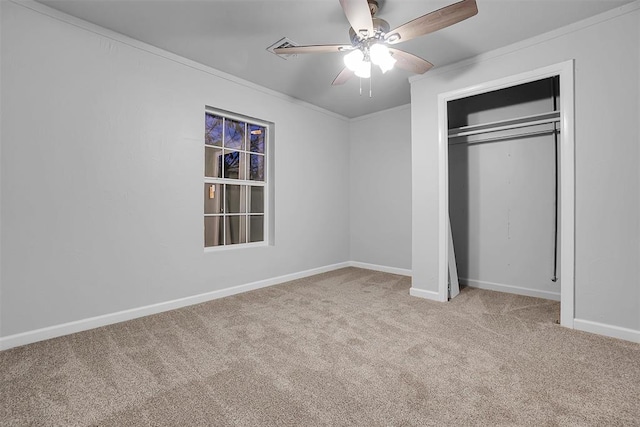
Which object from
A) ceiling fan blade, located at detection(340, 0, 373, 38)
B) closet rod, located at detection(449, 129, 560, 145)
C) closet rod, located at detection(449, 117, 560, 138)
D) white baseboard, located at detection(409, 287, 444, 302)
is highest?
ceiling fan blade, located at detection(340, 0, 373, 38)

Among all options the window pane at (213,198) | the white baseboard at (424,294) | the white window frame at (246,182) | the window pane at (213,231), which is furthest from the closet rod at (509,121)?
the window pane at (213,231)


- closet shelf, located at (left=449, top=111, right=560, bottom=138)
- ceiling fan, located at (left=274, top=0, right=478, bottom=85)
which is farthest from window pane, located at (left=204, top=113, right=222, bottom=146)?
closet shelf, located at (left=449, top=111, right=560, bottom=138)

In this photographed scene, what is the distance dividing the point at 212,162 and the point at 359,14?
7.84 ft

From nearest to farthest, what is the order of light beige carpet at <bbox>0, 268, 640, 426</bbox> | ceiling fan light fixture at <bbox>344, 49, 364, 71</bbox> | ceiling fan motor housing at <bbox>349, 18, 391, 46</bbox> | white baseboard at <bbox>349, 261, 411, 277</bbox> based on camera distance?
light beige carpet at <bbox>0, 268, 640, 426</bbox>
ceiling fan motor housing at <bbox>349, 18, 391, 46</bbox>
ceiling fan light fixture at <bbox>344, 49, 364, 71</bbox>
white baseboard at <bbox>349, 261, 411, 277</bbox>

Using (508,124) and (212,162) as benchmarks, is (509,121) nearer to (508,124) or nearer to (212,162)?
(508,124)

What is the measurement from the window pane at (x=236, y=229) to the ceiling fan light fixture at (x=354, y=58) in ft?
7.66

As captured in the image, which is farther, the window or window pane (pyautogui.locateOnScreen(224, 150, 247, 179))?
window pane (pyautogui.locateOnScreen(224, 150, 247, 179))

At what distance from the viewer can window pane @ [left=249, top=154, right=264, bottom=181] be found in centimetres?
408

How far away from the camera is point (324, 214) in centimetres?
489

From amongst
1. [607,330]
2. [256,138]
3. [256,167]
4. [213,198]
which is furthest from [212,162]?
[607,330]

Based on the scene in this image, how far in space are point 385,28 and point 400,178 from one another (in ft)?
8.77

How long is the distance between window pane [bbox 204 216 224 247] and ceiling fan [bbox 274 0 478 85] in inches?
82.1

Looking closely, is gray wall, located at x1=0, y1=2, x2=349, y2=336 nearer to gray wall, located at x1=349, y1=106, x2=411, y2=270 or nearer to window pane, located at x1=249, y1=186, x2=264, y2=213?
window pane, located at x1=249, y1=186, x2=264, y2=213

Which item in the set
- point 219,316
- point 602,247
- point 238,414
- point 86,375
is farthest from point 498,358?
point 86,375
